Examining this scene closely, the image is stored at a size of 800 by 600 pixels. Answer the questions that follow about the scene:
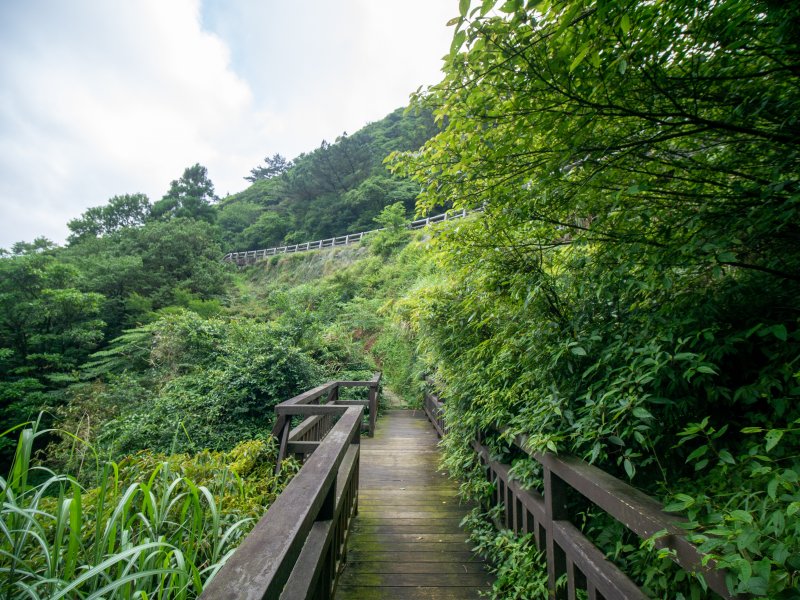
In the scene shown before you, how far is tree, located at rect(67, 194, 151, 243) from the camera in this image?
32.4 m

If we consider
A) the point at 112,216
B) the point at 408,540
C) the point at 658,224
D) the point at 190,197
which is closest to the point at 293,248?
the point at 190,197

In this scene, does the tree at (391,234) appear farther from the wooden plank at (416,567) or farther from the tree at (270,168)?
the tree at (270,168)

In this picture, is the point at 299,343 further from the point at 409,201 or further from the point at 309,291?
the point at 409,201

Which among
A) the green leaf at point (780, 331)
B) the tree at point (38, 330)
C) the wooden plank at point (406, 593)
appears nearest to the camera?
the green leaf at point (780, 331)

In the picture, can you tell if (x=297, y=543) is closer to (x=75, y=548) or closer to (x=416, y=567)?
(x=75, y=548)

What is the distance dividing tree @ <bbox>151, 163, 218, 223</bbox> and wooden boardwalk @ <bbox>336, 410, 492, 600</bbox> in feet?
103

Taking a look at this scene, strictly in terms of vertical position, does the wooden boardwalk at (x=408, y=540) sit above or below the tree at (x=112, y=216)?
below

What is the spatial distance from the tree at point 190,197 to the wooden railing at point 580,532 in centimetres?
3317

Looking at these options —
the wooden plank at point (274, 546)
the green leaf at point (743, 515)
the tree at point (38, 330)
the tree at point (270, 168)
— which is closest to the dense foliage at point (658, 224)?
the green leaf at point (743, 515)

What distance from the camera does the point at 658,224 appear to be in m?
1.55

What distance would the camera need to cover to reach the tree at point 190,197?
29933 mm

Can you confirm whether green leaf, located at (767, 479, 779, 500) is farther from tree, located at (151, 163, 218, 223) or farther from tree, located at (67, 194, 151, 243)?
tree, located at (67, 194, 151, 243)

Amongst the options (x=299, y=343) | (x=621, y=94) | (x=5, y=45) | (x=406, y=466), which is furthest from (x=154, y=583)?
(x=5, y=45)

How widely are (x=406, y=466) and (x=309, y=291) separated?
45.6 feet
